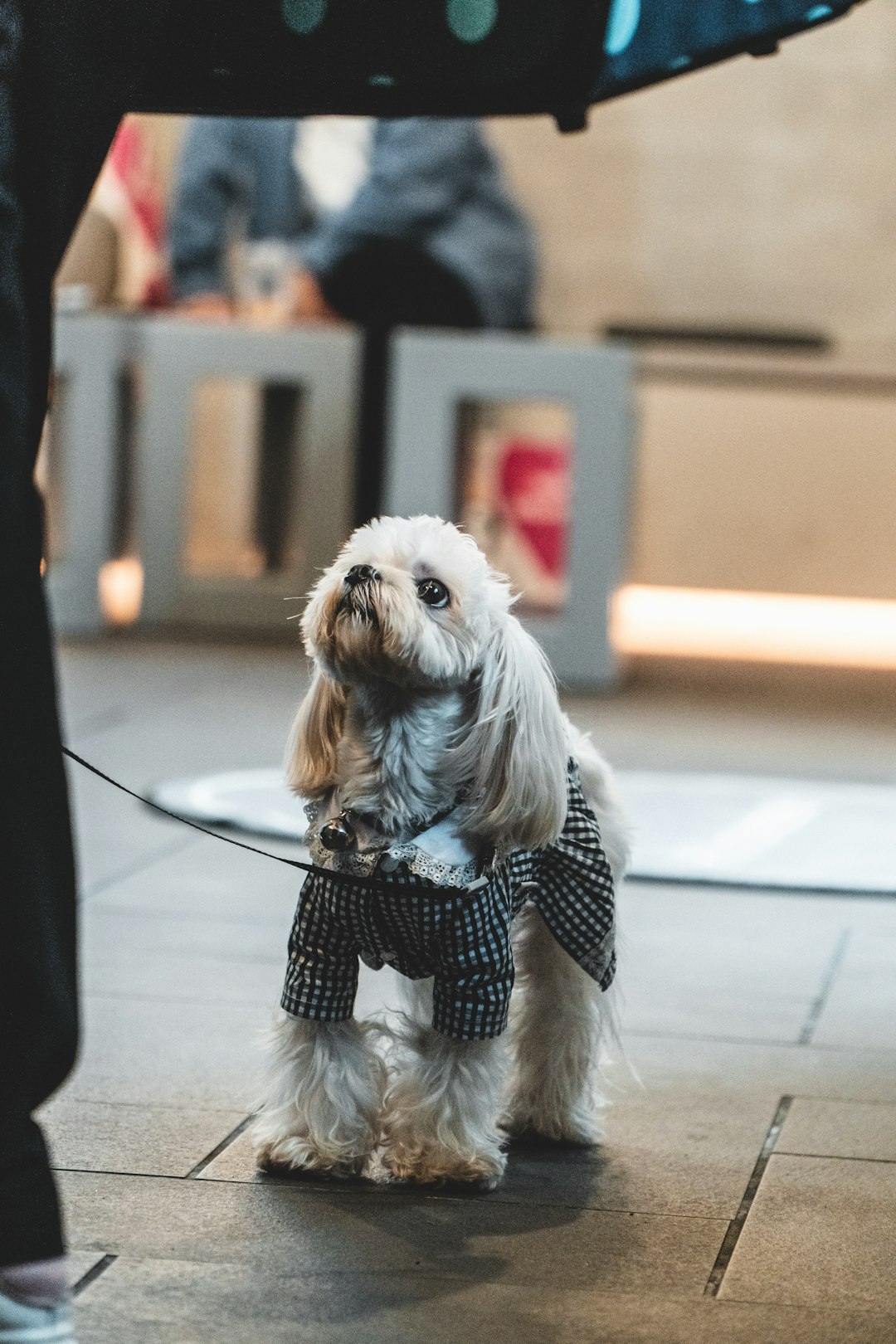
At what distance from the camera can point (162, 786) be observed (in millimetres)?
5367

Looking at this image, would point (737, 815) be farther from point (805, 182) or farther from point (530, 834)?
point (805, 182)

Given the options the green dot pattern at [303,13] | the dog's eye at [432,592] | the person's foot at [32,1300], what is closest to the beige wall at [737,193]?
the green dot pattern at [303,13]

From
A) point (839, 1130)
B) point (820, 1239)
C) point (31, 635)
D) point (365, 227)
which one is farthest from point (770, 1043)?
point (365, 227)

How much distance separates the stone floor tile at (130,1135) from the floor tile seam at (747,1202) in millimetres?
712

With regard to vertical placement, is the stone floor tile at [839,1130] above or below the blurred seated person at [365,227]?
below

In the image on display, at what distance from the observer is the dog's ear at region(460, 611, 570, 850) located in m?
2.48

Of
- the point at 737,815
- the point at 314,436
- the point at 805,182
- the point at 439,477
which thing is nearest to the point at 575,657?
the point at 439,477

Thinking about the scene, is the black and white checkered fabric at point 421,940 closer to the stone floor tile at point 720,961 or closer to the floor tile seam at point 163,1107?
the floor tile seam at point 163,1107

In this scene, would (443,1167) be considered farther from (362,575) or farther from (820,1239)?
(362,575)

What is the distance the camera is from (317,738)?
8.61ft

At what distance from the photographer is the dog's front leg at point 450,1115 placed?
2.54 m

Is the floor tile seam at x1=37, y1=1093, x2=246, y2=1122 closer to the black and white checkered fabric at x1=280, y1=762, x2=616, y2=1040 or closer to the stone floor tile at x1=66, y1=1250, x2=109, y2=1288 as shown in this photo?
the black and white checkered fabric at x1=280, y1=762, x2=616, y2=1040

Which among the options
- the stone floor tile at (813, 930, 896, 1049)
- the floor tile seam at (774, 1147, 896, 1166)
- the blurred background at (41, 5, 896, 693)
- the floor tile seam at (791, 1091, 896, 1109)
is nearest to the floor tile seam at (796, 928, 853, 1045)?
the stone floor tile at (813, 930, 896, 1049)

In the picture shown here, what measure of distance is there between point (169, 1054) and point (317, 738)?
0.77 metres
